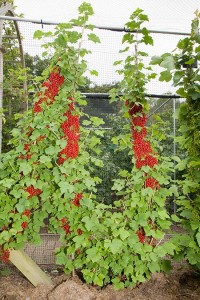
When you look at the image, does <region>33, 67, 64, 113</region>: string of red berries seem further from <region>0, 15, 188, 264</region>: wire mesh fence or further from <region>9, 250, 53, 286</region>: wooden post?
<region>9, 250, 53, 286</region>: wooden post

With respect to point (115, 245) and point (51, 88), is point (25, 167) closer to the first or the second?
point (51, 88)

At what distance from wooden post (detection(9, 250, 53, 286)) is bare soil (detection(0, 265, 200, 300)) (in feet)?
0.23

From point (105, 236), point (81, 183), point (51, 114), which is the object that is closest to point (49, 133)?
point (51, 114)

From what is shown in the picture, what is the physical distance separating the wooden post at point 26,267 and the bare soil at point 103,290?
7 cm

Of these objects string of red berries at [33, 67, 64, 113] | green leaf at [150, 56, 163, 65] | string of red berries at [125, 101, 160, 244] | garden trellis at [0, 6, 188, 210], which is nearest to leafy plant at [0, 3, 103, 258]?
string of red berries at [33, 67, 64, 113]

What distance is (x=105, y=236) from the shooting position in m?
2.53

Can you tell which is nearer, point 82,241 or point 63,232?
point 82,241

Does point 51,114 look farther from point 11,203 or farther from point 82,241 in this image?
point 82,241

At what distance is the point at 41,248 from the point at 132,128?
2132mm

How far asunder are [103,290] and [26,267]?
658 millimetres

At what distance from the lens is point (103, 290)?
240 centimetres

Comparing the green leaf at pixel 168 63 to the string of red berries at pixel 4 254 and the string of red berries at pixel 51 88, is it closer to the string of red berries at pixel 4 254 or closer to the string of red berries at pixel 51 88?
the string of red berries at pixel 51 88

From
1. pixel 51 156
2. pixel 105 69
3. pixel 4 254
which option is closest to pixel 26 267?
pixel 4 254

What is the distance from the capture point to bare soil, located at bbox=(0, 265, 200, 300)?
226 cm
